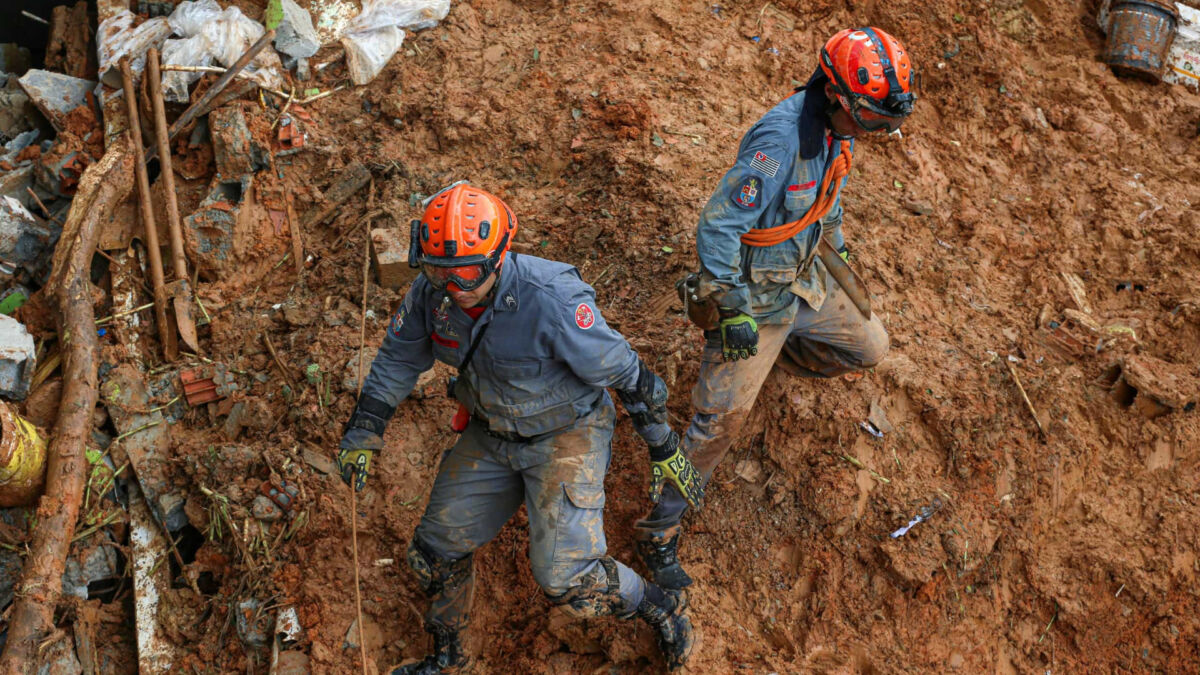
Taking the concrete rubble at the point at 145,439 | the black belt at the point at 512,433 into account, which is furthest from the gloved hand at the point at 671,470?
the concrete rubble at the point at 145,439

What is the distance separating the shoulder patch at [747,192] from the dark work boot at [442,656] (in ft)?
8.41

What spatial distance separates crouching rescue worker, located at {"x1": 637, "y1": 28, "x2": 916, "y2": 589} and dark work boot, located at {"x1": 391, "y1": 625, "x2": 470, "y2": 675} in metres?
1.07

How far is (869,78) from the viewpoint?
414cm

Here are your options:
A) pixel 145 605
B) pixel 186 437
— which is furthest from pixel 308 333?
pixel 145 605

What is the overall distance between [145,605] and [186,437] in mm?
1007

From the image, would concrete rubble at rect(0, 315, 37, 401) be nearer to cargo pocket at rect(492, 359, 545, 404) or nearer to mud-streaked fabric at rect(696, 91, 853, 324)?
cargo pocket at rect(492, 359, 545, 404)

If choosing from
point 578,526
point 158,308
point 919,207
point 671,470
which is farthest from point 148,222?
point 919,207

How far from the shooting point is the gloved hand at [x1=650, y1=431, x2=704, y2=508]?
435 centimetres

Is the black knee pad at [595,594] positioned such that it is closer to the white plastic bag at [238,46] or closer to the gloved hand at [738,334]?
the gloved hand at [738,334]

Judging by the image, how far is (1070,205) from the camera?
280 inches

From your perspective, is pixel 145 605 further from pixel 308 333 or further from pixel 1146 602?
pixel 1146 602

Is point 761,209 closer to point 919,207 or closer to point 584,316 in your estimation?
point 584,316

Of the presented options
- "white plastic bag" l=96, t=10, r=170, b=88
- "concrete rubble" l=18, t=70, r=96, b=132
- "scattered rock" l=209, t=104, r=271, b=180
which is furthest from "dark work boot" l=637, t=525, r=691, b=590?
"concrete rubble" l=18, t=70, r=96, b=132

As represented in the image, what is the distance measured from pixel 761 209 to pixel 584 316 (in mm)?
1010
